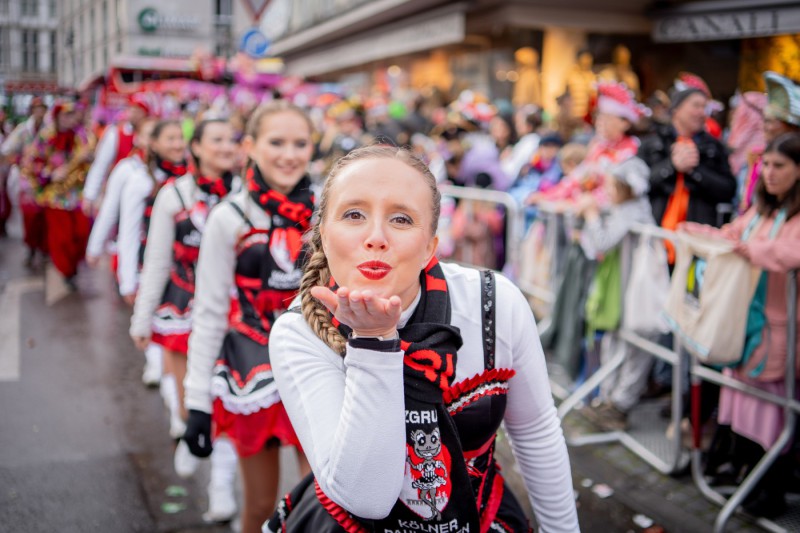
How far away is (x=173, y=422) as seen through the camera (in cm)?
524

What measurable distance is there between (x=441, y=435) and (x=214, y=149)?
3.19 m

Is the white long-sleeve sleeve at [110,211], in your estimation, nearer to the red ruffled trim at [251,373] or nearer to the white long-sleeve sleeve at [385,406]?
the red ruffled trim at [251,373]

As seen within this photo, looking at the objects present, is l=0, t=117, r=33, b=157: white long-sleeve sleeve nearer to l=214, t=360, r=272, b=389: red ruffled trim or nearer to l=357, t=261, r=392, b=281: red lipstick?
l=214, t=360, r=272, b=389: red ruffled trim

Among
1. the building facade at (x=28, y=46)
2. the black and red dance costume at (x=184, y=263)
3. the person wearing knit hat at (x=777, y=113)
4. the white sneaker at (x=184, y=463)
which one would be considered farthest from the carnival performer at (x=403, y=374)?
the building facade at (x=28, y=46)

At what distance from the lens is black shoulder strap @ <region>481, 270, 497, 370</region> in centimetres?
187

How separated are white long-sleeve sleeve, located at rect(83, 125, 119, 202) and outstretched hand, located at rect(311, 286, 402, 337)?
7.86 m

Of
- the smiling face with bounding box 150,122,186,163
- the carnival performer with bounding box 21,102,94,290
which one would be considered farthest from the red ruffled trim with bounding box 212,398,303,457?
the carnival performer with bounding box 21,102,94,290

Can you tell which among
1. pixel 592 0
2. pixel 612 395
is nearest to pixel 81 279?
pixel 612 395

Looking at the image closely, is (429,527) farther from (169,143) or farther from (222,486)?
(169,143)

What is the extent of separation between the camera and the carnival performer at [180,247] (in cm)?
450

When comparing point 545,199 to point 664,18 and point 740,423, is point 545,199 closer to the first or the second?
point 740,423

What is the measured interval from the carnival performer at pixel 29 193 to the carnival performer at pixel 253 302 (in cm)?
904

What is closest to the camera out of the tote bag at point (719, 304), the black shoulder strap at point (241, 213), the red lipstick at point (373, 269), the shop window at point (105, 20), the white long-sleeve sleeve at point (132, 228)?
the red lipstick at point (373, 269)

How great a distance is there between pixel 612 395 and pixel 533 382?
363 centimetres
